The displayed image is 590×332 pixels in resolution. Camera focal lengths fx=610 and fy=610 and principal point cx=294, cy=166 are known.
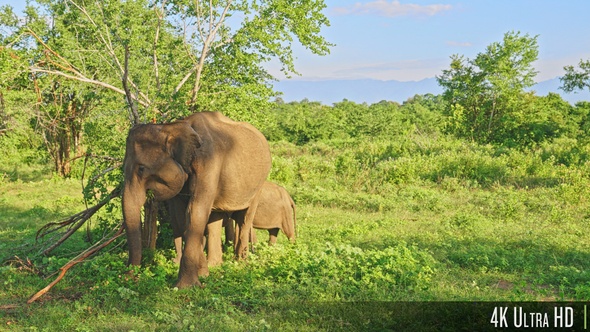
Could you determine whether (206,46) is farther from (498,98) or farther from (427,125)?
(427,125)

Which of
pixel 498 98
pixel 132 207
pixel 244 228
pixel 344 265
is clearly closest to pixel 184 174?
pixel 132 207

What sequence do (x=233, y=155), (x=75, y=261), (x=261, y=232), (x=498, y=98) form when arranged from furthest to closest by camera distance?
(x=498, y=98)
(x=261, y=232)
(x=233, y=155)
(x=75, y=261)

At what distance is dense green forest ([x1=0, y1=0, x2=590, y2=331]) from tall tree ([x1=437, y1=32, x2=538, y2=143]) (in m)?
4.92

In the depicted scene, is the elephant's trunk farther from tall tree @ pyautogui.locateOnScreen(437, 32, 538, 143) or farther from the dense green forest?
tall tree @ pyautogui.locateOnScreen(437, 32, 538, 143)

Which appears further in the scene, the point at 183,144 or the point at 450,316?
the point at 183,144

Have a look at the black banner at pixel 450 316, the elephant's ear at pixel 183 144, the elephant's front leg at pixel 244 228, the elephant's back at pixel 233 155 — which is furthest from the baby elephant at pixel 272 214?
the black banner at pixel 450 316

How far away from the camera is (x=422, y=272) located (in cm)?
832

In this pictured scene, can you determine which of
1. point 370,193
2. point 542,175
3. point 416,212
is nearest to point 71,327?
point 416,212

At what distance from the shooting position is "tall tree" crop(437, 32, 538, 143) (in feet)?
90.7

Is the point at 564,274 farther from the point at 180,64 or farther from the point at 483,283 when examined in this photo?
the point at 180,64

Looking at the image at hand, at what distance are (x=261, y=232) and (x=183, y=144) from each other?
17.6ft

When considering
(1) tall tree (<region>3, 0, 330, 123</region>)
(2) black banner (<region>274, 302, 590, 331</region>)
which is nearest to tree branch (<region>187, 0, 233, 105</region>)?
(1) tall tree (<region>3, 0, 330, 123</region>)

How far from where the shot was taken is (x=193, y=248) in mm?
8414

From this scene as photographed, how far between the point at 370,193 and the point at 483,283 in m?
9.12
